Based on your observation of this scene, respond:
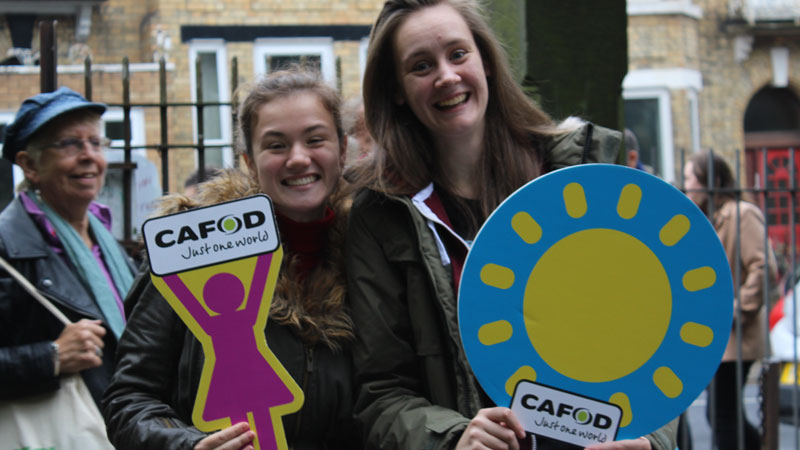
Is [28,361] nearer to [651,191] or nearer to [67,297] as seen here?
[67,297]

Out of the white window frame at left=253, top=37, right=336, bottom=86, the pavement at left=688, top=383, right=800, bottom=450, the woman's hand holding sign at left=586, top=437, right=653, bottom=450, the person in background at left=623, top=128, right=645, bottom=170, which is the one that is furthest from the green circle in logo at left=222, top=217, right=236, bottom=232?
the white window frame at left=253, top=37, right=336, bottom=86

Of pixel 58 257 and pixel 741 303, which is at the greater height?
pixel 58 257

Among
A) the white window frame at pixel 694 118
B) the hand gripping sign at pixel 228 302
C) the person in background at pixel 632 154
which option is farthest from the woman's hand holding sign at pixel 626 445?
the white window frame at pixel 694 118

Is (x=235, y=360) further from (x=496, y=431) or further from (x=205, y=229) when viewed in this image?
(x=496, y=431)

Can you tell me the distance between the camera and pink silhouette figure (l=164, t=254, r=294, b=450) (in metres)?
1.85

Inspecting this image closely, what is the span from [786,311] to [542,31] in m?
3.82

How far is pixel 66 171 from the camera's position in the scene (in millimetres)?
3225

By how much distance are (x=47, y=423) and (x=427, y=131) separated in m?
1.52

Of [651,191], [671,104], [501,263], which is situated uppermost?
[671,104]

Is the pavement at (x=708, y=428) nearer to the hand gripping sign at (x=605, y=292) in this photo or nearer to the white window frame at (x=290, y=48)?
the hand gripping sign at (x=605, y=292)

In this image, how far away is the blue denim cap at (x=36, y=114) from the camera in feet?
10.5

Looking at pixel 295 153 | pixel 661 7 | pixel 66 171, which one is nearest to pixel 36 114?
pixel 66 171

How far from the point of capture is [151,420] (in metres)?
2.00

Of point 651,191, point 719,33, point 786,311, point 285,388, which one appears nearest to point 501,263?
point 651,191
